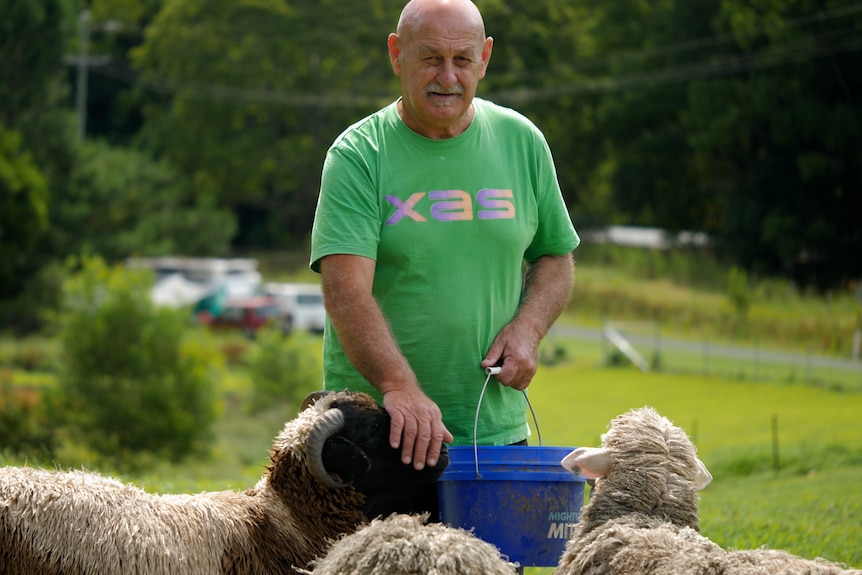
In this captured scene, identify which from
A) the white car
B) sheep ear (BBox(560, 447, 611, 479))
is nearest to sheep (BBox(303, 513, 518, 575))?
sheep ear (BBox(560, 447, 611, 479))

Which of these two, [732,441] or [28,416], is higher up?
[732,441]

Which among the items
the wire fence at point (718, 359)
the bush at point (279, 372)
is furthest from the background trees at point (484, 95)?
the bush at point (279, 372)

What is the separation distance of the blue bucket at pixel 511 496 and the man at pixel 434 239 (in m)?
0.17

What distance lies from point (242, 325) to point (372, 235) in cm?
4211

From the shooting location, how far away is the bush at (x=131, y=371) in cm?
2634

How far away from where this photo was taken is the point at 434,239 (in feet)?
16.0

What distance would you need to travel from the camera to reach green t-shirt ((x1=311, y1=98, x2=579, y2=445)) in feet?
16.0

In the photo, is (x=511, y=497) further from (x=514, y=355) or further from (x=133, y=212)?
(x=133, y=212)

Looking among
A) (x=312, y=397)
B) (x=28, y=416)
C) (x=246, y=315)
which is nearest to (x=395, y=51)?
(x=312, y=397)

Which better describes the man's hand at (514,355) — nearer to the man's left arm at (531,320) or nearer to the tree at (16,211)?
the man's left arm at (531,320)

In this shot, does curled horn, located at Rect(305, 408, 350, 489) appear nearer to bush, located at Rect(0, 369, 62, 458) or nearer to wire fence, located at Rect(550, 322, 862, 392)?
bush, located at Rect(0, 369, 62, 458)

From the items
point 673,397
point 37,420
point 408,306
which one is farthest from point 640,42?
point 408,306

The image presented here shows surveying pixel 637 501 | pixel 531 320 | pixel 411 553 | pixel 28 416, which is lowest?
pixel 28 416

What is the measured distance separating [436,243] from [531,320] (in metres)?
0.52
